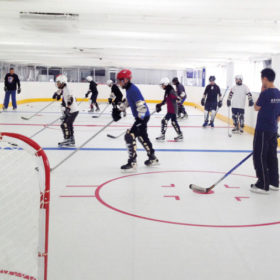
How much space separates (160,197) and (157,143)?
395 centimetres

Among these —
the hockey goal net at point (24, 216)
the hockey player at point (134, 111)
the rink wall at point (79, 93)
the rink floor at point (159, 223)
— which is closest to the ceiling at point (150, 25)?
the hockey player at point (134, 111)

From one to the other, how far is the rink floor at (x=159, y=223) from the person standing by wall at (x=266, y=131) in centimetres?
23

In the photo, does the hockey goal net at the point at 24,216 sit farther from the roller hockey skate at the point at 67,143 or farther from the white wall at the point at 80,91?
the white wall at the point at 80,91

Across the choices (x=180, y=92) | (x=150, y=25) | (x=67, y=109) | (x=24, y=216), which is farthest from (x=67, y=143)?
(x=180, y=92)

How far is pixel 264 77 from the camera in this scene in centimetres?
445

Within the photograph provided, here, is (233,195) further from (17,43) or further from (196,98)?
(196,98)

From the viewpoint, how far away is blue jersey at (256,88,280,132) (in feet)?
14.4

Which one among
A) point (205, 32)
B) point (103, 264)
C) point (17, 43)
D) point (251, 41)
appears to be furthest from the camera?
point (17, 43)

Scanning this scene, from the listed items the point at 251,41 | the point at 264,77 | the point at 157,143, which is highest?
the point at 251,41

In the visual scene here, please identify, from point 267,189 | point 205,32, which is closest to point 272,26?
point 205,32

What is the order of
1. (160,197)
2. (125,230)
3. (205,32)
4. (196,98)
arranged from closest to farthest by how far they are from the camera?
(125,230) → (160,197) → (205,32) → (196,98)

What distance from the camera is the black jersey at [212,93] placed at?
10.7 meters

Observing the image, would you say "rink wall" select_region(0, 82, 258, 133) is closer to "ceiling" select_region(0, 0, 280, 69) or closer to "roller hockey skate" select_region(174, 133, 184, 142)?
"ceiling" select_region(0, 0, 280, 69)

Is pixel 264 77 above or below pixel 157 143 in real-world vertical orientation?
above
